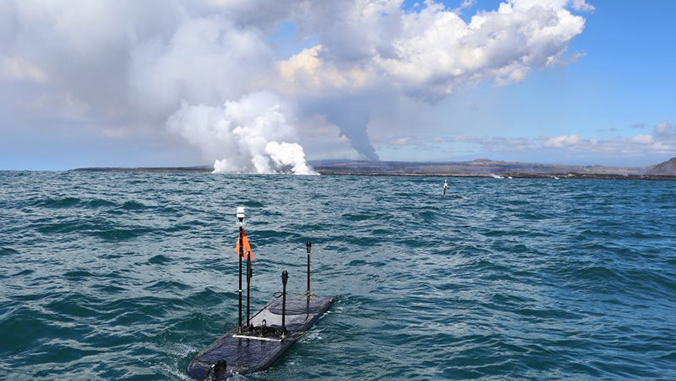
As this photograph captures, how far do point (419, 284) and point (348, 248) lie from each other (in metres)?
9.45

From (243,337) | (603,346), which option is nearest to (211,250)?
(243,337)

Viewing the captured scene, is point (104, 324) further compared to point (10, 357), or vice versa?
point (104, 324)

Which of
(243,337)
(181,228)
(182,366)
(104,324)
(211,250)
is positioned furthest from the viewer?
(181,228)

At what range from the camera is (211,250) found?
2953 centimetres

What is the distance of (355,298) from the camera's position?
68.2 feet

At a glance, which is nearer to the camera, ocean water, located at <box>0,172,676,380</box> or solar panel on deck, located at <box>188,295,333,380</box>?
solar panel on deck, located at <box>188,295,333,380</box>

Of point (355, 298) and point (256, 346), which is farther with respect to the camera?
point (355, 298)

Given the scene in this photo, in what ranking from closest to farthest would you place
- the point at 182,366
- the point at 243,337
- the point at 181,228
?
the point at 182,366, the point at 243,337, the point at 181,228

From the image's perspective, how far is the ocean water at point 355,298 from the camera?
1381 cm

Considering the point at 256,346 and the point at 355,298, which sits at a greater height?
the point at 256,346

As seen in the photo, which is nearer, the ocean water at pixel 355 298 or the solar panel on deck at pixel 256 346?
the solar panel on deck at pixel 256 346

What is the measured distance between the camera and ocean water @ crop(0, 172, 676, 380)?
13812 millimetres

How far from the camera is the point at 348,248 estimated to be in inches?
1259

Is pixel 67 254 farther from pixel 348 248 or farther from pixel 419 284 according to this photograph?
pixel 419 284
